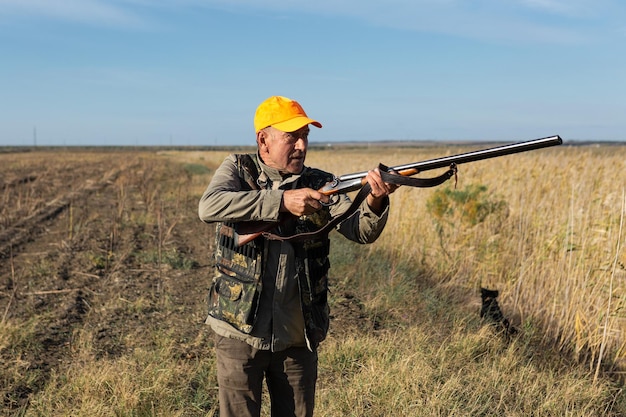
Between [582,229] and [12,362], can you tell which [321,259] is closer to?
[12,362]

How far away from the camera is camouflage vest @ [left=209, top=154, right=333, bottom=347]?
107 inches

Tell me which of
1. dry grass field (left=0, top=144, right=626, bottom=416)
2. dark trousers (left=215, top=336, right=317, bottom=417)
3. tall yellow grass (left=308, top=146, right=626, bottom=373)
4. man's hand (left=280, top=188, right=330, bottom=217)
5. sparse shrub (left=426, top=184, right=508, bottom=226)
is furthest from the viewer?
sparse shrub (left=426, top=184, right=508, bottom=226)

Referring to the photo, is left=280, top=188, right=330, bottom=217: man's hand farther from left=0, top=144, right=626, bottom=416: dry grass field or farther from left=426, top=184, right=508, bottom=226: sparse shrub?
left=426, top=184, right=508, bottom=226: sparse shrub

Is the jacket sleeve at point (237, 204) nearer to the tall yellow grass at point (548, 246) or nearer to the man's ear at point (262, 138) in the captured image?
the man's ear at point (262, 138)

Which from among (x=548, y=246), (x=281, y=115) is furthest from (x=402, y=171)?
(x=548, y=246)

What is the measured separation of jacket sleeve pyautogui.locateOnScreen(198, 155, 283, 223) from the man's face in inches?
7.4

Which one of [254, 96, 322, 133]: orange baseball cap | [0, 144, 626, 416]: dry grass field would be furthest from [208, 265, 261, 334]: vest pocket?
[0, 144, 626, 416]: dry grass field

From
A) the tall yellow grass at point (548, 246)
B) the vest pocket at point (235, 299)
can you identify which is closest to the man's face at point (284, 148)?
the vest pocket at point (235, 299)

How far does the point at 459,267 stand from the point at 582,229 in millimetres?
1684

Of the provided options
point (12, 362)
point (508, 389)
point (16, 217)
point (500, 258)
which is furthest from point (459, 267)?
point (16, 217)

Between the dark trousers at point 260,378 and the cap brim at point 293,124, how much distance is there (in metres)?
0.99

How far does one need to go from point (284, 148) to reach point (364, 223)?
525mm

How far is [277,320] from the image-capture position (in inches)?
109

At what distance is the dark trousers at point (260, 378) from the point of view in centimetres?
278
